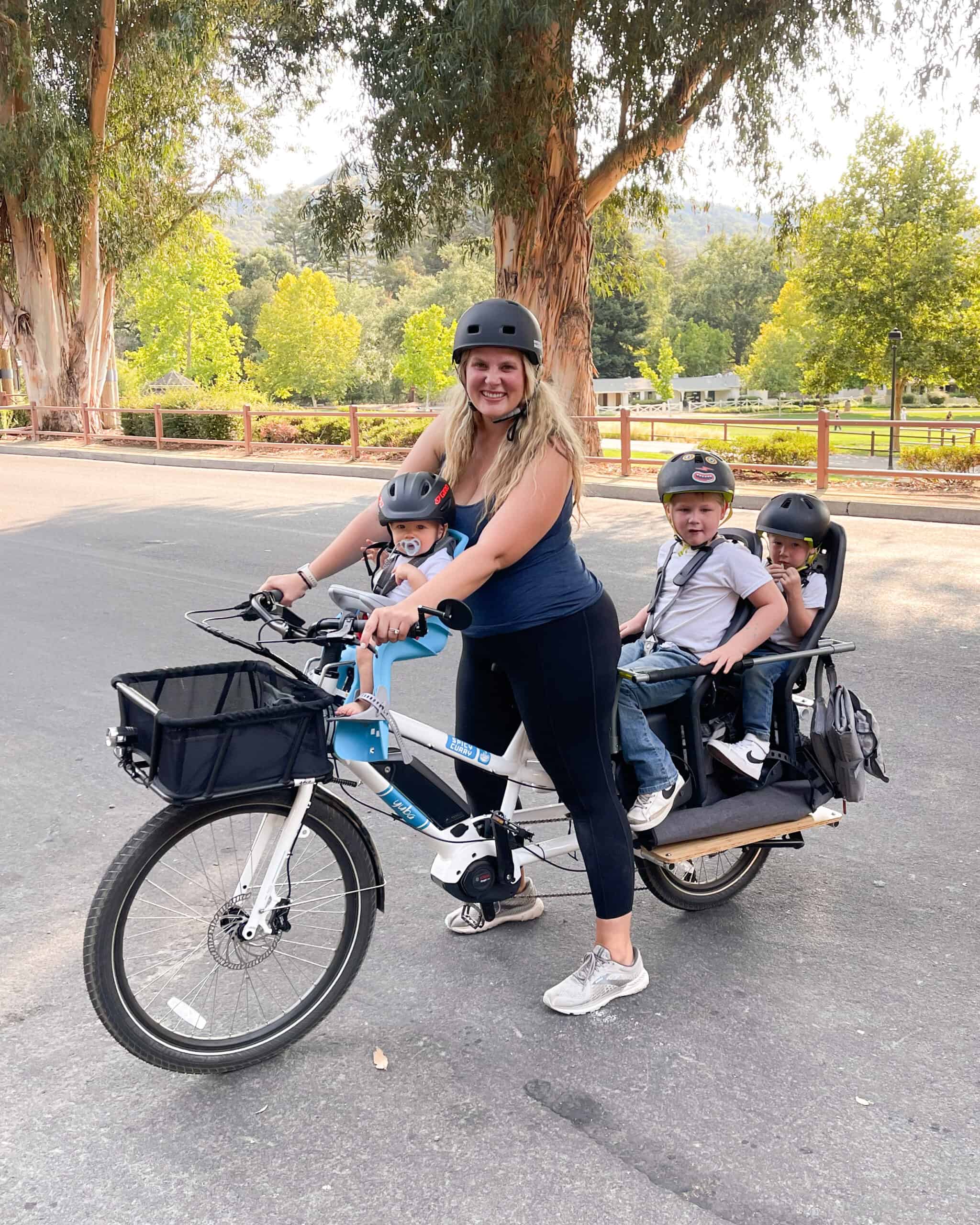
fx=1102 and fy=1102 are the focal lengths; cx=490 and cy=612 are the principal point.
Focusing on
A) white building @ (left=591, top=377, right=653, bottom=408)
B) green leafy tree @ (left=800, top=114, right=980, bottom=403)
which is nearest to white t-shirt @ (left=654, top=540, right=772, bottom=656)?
green leafy tree @ (left=800, top=114, right=980, bottom=403)

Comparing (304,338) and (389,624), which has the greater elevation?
(304,338)

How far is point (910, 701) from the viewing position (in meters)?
5.71

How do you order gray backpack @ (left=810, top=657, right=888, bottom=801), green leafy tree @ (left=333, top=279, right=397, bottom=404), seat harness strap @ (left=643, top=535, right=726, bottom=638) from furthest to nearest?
green leafy tree @ (left=333, top=279, right=397, bottom=404) < seat harness strap @ (left=643, top=535, right=726, bottom=638) < gray backpack @ (left=810, top=657, right=888, bottom=801)

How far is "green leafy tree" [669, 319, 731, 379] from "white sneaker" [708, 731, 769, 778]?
93.5m

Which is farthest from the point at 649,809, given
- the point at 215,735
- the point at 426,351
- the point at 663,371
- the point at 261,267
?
the point at 261,267

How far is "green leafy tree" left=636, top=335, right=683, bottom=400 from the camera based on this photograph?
250ft

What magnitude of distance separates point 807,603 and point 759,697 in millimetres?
350

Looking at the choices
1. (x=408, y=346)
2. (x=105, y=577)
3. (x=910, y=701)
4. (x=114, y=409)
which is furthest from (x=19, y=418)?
(x=408, y=346)

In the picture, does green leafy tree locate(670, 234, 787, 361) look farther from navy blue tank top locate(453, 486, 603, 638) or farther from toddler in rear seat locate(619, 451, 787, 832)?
navy blue tank top locate(453, 486, 603, 638)

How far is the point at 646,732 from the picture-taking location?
317 centimetres

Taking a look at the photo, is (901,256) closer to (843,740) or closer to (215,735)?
(843,740)

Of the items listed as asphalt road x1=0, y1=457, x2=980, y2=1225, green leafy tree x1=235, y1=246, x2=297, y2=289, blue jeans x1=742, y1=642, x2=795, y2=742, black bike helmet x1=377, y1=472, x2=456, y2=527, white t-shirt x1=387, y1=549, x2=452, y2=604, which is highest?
green leafy tree x1=235, y1=246, x2=297, y2=289

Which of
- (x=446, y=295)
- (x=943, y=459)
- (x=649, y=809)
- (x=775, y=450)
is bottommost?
(x=649, y=809)

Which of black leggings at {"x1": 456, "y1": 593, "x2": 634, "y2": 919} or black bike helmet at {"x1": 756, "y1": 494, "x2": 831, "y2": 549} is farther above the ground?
black bike helmet at {"x1": 756, "y1": 494, "x2": 831, "y2": 549}
